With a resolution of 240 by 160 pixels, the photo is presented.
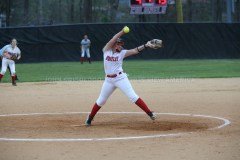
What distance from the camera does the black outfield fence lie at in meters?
38.5

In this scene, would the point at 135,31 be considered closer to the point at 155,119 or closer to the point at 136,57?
the point at 136,57

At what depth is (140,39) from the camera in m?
39.1

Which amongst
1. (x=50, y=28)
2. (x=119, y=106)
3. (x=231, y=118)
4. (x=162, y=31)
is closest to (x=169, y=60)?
(x=162, y=31)

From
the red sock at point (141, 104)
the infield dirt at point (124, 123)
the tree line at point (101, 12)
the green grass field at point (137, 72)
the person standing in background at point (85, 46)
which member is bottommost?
the green grass field at point (137, 72)

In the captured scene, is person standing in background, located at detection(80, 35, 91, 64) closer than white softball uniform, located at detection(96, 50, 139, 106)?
No

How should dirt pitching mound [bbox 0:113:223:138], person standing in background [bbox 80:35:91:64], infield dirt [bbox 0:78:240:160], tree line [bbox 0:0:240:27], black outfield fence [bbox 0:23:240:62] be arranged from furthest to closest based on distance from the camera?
1. tree line [bbox 0:0:240:27]
2. black outfield fence [bbox 0:23:240:62]
3. person standing in background [bbox 80:35:91:64]
4. dirt pitching mound [bbox 0:113:223:138]
5. infield dirt [bbox 0:78:240:160]

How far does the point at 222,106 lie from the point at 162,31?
25246 millimetres

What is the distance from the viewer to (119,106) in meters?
15.2

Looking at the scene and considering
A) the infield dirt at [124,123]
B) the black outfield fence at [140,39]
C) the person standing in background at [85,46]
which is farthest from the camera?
the black outfield fence at [140,39]

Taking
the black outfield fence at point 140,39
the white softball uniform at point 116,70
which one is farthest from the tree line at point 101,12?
the white softball uniform at point 116,70

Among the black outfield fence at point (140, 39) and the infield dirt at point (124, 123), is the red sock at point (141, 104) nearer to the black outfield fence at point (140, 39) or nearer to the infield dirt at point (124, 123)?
the infield dirt at point (124, 123)

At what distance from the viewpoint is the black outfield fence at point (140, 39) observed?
38.5 meters

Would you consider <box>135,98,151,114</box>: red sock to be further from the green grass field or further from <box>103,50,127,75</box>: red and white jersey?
the green grass field

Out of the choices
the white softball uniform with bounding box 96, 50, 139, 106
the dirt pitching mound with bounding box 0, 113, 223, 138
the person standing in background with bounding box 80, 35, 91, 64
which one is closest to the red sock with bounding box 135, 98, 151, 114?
the white softball uniform with bounding box 96, 50, 139, 106
